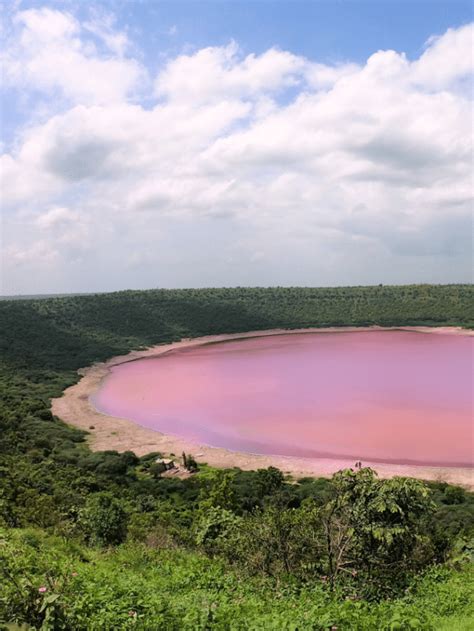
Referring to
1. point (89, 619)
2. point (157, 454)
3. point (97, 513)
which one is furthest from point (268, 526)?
point (157, 454)

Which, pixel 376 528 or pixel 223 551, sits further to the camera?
pixel 223 551

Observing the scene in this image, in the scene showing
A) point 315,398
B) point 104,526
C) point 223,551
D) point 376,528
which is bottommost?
point 315,398

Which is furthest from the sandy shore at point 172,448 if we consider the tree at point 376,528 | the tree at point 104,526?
the tree at point 376,528

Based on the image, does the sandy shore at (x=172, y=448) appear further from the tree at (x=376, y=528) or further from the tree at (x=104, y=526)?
the tree at (x=376, y=528)

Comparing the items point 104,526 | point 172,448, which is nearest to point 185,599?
point 104,526

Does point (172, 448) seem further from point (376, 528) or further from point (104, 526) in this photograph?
point (376, 528)

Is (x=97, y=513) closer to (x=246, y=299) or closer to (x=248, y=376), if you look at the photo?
(x=248, y=376)

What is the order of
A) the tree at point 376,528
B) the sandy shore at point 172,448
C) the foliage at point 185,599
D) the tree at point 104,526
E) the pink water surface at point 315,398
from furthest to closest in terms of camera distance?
the pink water surface at point 315,398 < the sandy shore at point 172,448 < the tree at point 104,526 < the tree at point 376,528 < the foliage at point 185,599

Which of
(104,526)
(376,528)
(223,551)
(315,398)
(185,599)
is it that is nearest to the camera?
(185,599)

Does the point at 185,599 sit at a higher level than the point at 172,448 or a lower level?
higher
